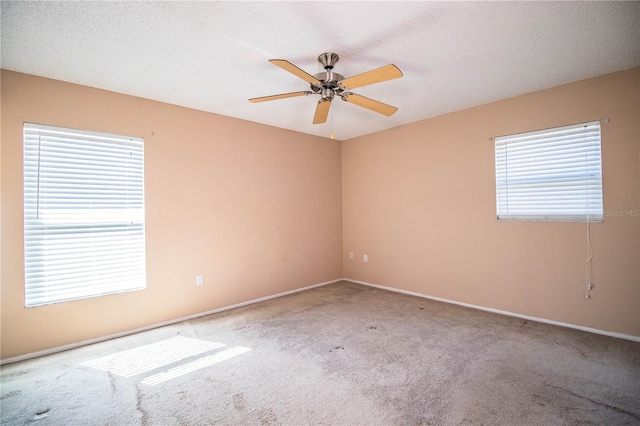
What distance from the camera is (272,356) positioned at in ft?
8.23

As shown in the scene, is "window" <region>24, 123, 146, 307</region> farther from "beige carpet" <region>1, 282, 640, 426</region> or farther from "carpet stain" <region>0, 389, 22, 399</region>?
"carpet stain" <region>0, 389, 22, 399</region>

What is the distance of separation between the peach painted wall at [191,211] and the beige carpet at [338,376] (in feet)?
1.03

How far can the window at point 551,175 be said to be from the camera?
2865mm

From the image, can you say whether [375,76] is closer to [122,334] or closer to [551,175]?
[551,175]

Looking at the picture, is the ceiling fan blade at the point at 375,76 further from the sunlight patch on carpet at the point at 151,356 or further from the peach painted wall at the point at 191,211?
the sunlight patch on carpet at the point at 151,356

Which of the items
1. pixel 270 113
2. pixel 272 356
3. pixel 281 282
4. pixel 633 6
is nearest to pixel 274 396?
pixel 272 356

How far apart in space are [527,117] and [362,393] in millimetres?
3309

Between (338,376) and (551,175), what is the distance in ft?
9.91

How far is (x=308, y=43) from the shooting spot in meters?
2.17

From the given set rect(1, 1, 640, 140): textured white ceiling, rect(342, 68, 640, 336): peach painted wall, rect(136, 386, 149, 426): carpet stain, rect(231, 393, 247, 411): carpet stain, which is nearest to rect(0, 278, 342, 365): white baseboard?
rect(136, 386, 149, 426): carpet stain

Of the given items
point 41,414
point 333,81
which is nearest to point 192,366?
point 41,414

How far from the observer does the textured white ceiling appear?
1.84 m

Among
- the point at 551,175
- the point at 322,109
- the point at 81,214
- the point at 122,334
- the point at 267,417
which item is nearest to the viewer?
the point at 267,417

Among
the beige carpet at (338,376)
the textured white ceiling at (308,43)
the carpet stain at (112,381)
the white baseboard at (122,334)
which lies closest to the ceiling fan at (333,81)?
the textured white ceiling at (308,43)
